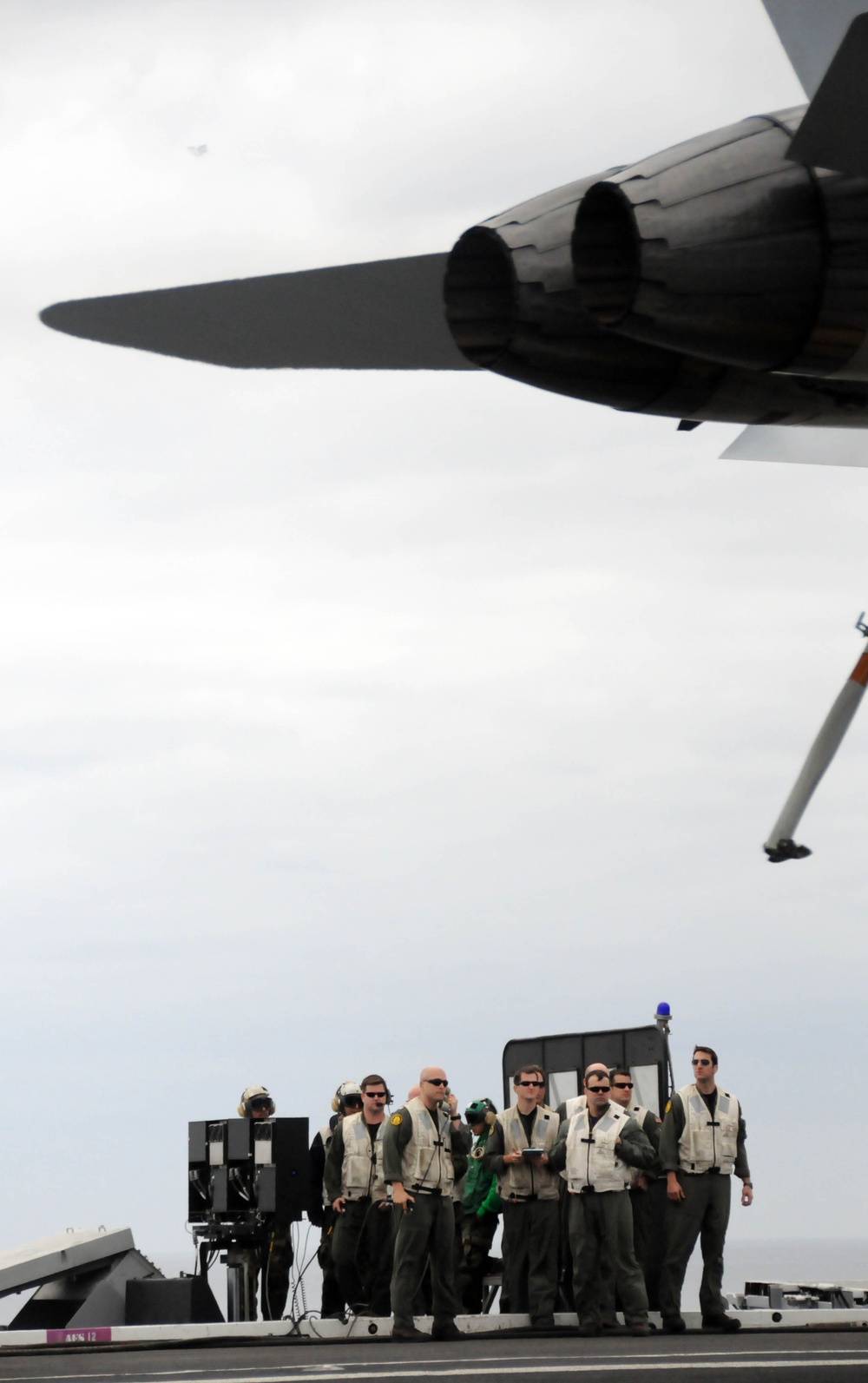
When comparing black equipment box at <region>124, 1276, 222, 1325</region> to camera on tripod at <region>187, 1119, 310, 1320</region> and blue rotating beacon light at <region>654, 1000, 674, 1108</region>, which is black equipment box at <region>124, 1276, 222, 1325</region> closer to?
camera on tripod at <region>187, 1119, 310, 1320</region>

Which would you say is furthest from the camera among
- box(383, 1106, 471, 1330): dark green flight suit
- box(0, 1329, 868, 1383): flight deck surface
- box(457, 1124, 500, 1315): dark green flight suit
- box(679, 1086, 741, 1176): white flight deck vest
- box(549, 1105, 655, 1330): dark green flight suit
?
box(457, 1124, 500, 1315): dark green flight suit

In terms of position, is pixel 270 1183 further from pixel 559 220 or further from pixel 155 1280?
pixel 559 220

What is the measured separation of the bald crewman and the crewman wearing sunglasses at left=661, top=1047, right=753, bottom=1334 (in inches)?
62.5

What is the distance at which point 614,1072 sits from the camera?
43.6 feet

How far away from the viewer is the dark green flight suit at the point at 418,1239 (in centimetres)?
1190

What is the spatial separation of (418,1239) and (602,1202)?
1.36 metres

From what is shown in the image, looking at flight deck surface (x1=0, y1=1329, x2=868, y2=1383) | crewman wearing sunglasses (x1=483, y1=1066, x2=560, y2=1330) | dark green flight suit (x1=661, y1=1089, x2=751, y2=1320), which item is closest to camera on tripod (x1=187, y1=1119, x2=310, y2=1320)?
flight deck surface (x1=0, y1=1329, x2=868, y2=1383)

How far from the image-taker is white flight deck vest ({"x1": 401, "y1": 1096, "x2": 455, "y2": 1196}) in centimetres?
1195

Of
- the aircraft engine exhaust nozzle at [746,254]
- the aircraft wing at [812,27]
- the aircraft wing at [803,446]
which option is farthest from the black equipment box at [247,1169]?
the aircraft wing at [812,27]

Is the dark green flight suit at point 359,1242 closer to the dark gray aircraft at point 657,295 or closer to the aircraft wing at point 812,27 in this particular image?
the dark gray aircraft at point 657,295

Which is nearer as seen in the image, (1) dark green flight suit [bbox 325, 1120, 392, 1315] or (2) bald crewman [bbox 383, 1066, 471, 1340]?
(2) bald crewman [bbox 383, 1066, 471, 1340]

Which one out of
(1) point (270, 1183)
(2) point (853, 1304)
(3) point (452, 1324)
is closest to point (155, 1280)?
(1) point (270, 1183)

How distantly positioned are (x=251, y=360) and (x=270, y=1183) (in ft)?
34.4

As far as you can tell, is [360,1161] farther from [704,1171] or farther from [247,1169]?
[704,1171]
